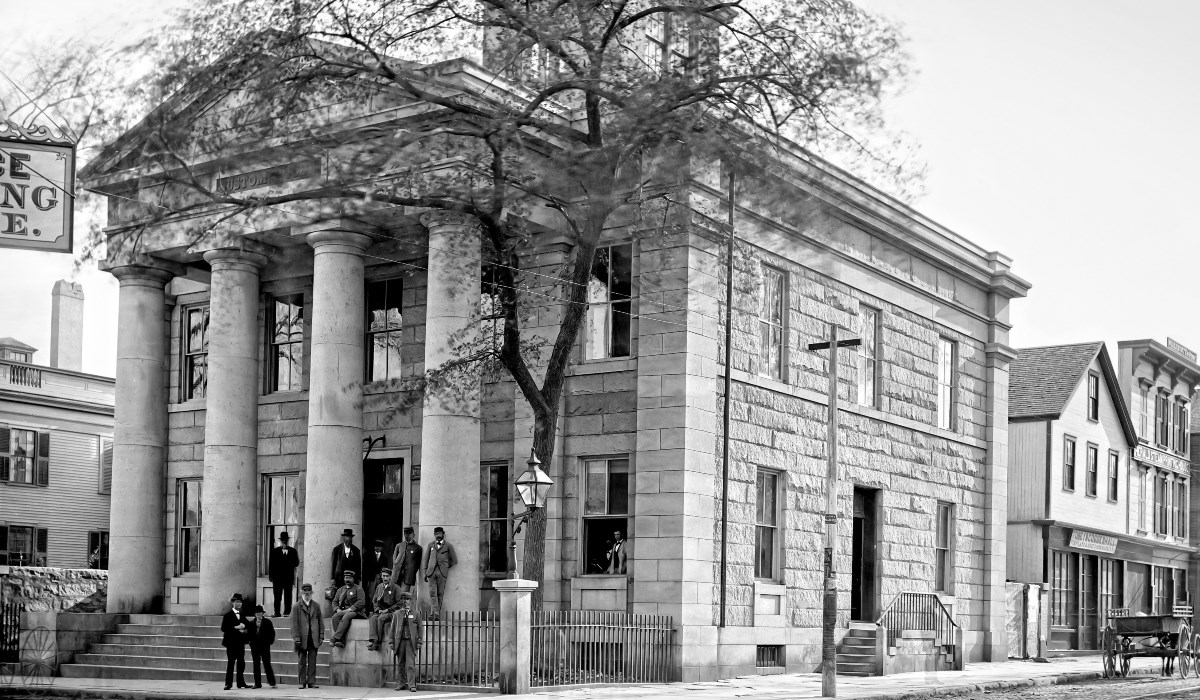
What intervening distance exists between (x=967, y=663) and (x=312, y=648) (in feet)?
58.1

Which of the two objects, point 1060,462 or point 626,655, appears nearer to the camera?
Result: point 626,655

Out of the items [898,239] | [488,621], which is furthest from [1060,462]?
[488,621]

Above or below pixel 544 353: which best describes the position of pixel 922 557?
below

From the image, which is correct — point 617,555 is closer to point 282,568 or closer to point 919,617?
point 282,568

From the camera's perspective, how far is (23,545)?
51688mm

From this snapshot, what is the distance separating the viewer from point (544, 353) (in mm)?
27438

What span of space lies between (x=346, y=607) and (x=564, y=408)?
5.67 meters

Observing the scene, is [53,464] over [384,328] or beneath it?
beneath

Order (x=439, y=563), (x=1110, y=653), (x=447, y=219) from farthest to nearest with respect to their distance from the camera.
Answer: (x=1110, y=653) → (x=447, y=219) → (x=439, y=563)

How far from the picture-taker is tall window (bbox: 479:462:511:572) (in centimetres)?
2769

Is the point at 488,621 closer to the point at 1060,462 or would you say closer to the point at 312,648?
the point at 312,648

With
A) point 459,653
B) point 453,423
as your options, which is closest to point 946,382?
point 453,423

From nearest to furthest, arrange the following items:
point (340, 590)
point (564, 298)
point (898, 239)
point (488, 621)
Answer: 1. point (488, 621)
2. point (340, 590)
3. point (564, 298)
4. point (898, 239)

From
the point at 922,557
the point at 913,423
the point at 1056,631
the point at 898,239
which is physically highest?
the point at 898,239
